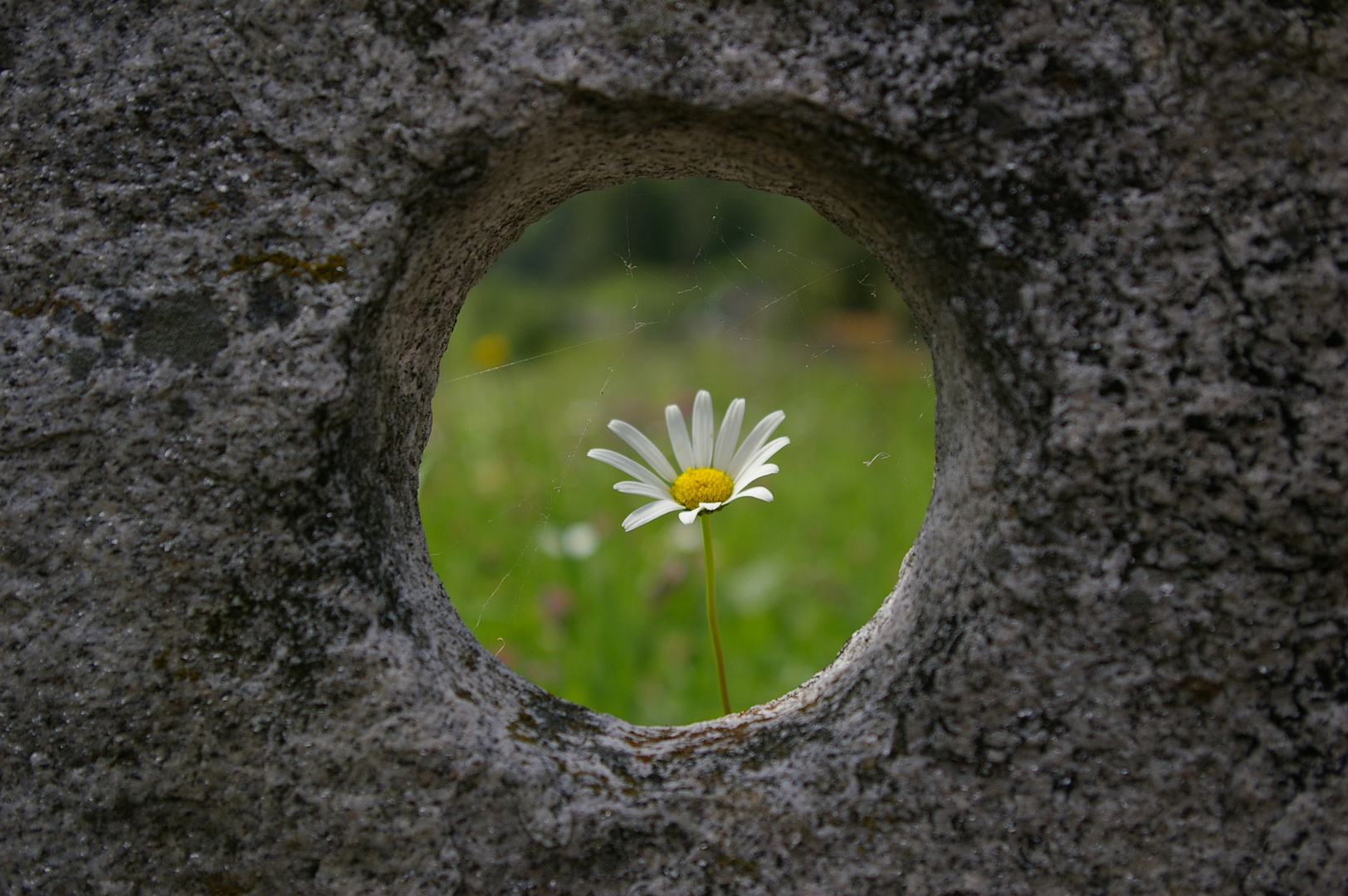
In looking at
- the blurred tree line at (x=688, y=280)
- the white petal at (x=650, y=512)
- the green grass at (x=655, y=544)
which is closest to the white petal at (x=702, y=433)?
the white petal at (x=650, y=512)

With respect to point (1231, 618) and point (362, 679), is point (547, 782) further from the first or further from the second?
point (1231, 618)

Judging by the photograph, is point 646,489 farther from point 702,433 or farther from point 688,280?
point 688,280

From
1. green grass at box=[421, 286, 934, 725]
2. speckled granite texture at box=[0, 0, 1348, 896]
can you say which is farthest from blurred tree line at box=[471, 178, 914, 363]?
speckled granite texture at box=[0, 0, 1348, 896]

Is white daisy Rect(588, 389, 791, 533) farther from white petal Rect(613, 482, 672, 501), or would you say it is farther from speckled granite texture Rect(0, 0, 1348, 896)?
speckled granite texture Rect(0, 0, 1348, 896)

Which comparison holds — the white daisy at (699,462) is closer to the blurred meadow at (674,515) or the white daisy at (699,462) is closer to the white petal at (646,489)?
the white petal at (646,489)

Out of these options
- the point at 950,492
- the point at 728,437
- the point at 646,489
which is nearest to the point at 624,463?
the point at 646,489

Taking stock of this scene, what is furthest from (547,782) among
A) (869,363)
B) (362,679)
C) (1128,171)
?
(869,363)
